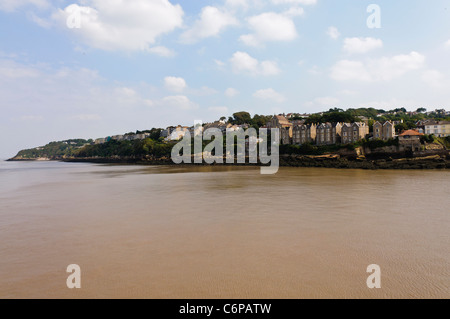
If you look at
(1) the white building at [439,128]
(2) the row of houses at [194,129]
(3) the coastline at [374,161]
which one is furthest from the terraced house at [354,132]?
(2) the row of houses at [194,129]

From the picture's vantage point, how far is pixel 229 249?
8.71 m

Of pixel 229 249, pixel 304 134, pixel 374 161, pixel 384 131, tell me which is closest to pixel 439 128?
pixel 384 131

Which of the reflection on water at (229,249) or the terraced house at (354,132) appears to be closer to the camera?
→ the reflection on water at (229,249)

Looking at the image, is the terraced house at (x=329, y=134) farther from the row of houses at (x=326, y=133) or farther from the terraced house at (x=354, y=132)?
the terraced house at (x=354, y=132)

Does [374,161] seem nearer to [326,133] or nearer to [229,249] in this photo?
[326,133]

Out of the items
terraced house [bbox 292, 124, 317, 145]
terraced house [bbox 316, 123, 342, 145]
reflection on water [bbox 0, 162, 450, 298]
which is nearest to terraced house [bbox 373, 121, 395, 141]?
terraced house [bbox 316, 123, 342, 145]

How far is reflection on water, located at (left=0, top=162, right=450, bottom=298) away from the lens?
619 centimetres

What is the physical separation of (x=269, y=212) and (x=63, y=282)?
9.67 m

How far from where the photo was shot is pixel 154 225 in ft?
38.4

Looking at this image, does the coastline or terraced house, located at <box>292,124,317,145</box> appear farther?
terraced house, located at <box>292,124,317,145</box>

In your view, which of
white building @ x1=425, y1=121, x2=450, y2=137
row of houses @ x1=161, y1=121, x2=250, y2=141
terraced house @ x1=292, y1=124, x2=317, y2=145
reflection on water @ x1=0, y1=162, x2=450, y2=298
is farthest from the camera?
row of houses @ x1=161, y1=121, x2=250, y2=141

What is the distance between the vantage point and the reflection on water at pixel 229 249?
6.19m

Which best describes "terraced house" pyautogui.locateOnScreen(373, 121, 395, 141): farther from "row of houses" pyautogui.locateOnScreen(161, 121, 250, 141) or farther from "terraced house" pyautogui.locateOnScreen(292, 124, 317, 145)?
"row of houses" pyautogui.locateOnScreen(161, 121, 250, 141)
